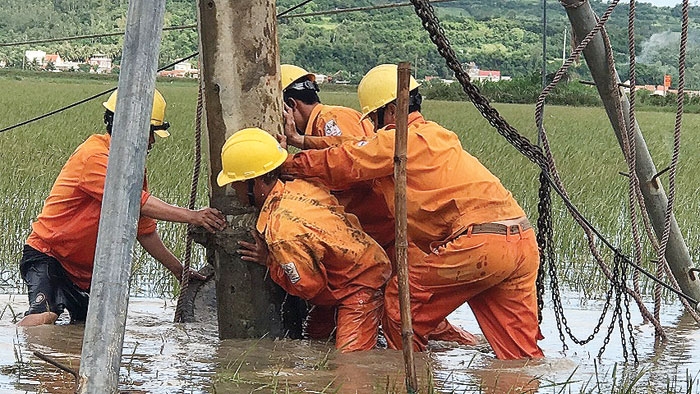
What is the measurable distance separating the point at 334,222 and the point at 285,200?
266 millimetres

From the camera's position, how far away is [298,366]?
17.3 feet

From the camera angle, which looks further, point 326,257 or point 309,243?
point 326,257

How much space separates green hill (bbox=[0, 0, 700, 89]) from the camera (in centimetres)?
5231

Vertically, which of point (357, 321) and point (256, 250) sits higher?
point (256, 250)

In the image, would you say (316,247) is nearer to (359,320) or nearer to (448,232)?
(359,320)

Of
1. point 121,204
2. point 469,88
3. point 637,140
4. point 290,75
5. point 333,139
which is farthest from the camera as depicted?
point 637,140

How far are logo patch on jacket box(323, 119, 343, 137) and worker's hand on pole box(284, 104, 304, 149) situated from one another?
0.26 m

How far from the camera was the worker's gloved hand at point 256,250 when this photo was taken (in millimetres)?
5535

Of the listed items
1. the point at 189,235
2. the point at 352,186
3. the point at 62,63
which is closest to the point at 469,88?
the point at 352,186

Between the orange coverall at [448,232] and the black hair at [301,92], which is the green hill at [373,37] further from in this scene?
the orange coverall at [448,232]

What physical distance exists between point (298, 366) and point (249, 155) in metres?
0.99

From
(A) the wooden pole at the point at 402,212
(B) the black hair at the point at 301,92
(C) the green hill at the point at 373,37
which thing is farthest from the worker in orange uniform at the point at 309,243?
(C) the green hill at the point at 373,37

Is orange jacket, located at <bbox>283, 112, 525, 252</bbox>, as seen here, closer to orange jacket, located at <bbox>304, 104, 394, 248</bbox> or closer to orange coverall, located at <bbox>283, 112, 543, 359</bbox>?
orange coverall, located at <bbox>283, 112, 543, 359</bbox>

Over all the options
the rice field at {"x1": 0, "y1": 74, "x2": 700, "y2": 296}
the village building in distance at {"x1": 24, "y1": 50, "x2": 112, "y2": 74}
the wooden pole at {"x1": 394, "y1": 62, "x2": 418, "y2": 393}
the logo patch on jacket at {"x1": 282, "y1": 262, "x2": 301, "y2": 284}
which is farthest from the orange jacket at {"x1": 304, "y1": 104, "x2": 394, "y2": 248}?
the village building in distance at {"x1": 24, "y1": 50, "x2": 112, "y2": 74}
